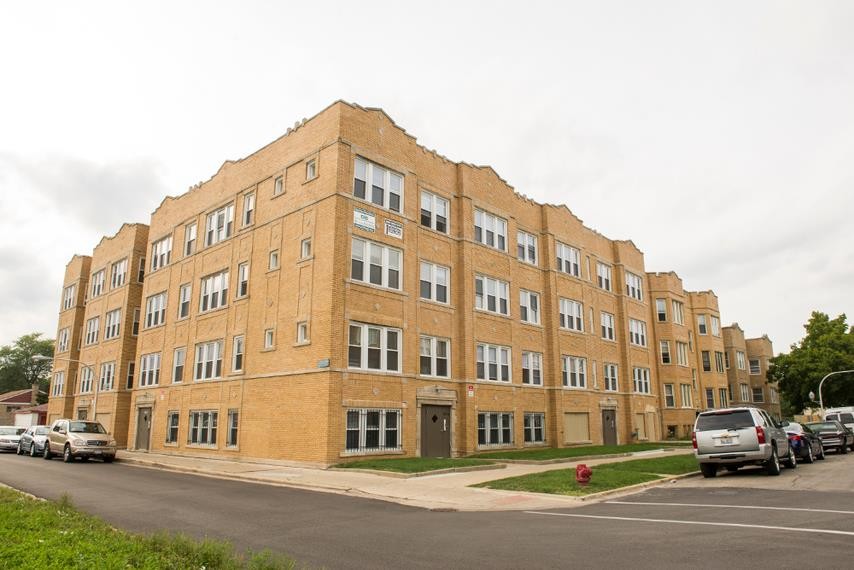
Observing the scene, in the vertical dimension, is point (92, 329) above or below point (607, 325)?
above

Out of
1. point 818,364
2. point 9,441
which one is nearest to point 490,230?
point 9,441

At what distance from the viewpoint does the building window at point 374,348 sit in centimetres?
2295

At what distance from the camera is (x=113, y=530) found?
8.41 meters

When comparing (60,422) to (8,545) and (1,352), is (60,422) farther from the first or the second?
(1,352)

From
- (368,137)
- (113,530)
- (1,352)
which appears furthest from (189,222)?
(1,352)

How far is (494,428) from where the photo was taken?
A: 28.9 m

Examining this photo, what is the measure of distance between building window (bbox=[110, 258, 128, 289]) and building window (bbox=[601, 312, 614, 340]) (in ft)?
105

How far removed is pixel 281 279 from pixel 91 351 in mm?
24644

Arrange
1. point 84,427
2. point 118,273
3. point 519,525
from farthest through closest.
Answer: point 118,273, point 84,427, point 519,525

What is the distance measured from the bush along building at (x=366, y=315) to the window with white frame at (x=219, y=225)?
0.46 ft

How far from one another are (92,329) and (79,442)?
19.9 meters

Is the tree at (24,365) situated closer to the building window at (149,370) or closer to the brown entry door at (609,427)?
the building window at (149,370)

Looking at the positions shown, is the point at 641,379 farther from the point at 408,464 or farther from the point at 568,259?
the point at 408,464

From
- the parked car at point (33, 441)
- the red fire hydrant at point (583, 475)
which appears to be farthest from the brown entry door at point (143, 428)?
the red fire hydrant at point (583, 475)
